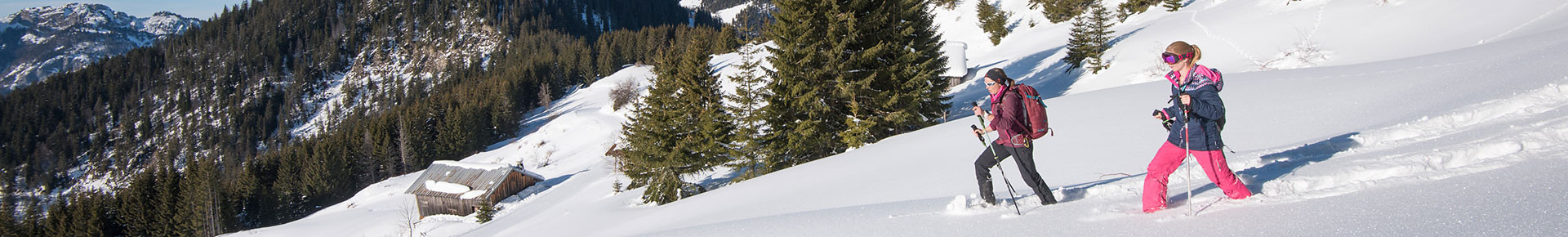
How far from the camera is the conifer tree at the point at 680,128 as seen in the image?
20.3 m

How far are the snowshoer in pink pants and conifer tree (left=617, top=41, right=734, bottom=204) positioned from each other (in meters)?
16.5

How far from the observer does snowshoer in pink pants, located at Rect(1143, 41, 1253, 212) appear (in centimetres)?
401

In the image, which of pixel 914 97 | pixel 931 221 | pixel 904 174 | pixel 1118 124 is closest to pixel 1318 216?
pixel 931 221

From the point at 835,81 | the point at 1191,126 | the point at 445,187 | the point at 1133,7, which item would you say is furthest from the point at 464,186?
the point at 1133,7

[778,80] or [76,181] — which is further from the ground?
[76,181]

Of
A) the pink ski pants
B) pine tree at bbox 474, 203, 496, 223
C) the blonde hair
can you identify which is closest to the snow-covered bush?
pine tree at bbox 474, 203, 496, 223

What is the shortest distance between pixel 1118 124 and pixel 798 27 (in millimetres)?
8336

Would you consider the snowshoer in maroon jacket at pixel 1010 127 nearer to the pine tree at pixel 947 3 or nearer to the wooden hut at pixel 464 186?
the wooden hut at pixel 464 186

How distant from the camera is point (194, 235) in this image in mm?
46094

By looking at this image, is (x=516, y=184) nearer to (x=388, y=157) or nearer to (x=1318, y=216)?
(x=388, y=157)

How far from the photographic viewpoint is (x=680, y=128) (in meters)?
20.8

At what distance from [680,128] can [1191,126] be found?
17.6 metres

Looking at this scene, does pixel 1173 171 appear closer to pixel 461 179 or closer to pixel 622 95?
pixel 461 179

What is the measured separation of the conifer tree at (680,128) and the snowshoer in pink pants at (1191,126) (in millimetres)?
16489
